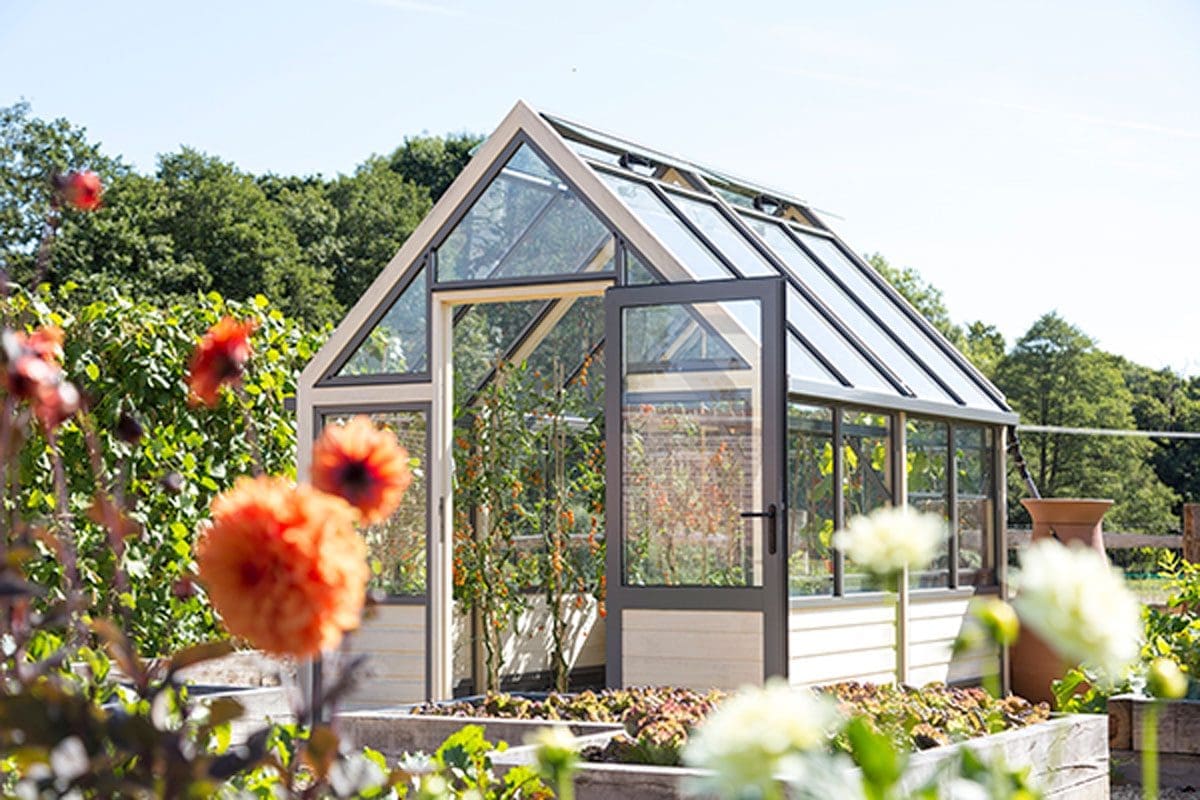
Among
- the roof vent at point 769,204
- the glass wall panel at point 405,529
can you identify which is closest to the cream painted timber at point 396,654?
the glass wall panel at point 405,529

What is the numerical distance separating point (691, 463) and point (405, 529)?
1797mm

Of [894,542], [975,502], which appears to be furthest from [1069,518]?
[894,542]

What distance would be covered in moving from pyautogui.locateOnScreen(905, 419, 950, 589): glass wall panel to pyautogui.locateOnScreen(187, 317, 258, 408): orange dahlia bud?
7.13 m

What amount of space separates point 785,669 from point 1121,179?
21551 millimetres

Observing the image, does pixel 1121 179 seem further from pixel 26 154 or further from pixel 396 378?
pixel 396 378

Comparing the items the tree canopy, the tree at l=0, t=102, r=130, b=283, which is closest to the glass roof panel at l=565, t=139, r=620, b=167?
the tree canopy

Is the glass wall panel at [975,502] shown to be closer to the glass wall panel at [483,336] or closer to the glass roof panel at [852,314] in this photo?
the glass roof panel at [852,314]

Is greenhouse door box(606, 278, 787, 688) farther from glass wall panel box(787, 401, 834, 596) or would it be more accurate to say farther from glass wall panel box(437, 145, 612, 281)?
glass wall panel box(437, 145, 612, 281)

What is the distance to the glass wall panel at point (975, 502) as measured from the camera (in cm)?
929

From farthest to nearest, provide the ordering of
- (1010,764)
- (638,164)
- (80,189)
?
(638,164) < (1010,764) < (80,189)

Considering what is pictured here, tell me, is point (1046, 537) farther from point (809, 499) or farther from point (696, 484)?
point (696, 484)

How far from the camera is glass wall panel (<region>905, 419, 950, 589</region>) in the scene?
8.62 meters

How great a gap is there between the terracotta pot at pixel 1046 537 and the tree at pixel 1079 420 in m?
21.1

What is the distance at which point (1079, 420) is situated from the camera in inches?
1297
